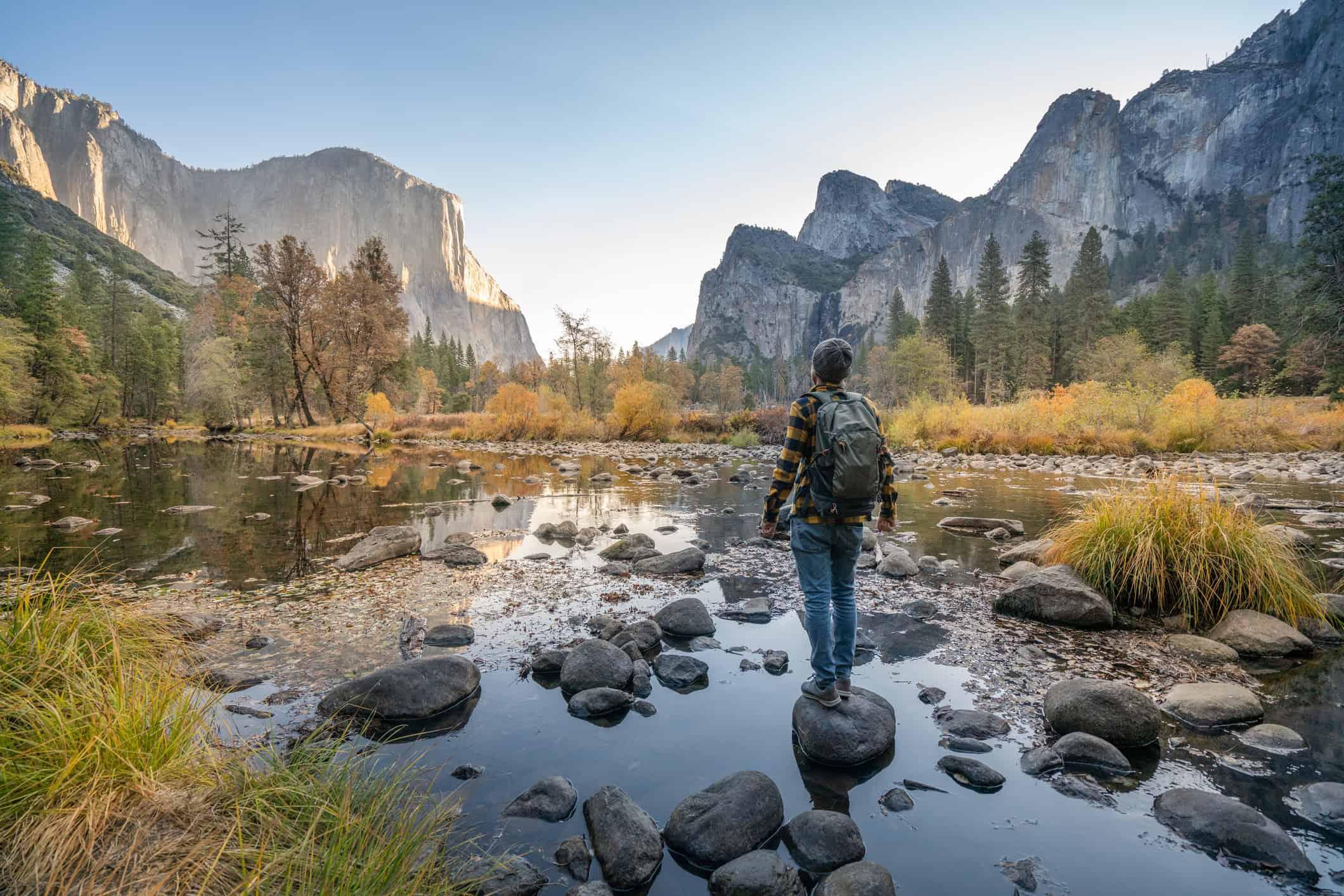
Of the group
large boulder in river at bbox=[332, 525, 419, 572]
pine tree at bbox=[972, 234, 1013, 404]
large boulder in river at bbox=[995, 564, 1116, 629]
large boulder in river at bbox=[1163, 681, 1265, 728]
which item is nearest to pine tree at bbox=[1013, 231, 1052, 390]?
pine tree at bbox=[972, 234, 1013, 404]

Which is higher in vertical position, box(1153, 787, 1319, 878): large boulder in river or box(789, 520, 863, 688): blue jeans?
box(789, 520, 863, 688): blue jeans

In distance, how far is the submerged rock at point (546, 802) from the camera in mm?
3074

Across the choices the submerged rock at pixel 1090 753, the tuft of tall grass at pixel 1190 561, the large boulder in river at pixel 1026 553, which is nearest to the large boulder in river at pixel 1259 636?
the tuft of tall grass at pixel 1190 561

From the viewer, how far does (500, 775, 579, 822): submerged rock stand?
3.07 metres

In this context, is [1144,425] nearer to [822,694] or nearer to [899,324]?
[822,694]

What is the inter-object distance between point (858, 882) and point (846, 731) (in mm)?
1272

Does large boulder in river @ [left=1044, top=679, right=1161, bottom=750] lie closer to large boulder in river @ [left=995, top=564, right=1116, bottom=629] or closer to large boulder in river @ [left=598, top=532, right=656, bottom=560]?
large boulder in river @ [left=995, top=564, right=1116, bottom=629]

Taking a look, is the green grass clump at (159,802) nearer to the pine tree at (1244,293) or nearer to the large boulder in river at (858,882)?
the large boulder in river at (858,882)

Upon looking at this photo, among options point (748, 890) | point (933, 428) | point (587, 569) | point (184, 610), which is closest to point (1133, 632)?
point (748, 890)

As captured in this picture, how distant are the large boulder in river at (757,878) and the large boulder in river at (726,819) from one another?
0.46 feet

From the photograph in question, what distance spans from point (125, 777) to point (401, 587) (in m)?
5.02

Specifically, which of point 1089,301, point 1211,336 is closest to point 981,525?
point 1089,301

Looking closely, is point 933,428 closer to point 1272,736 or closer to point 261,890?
point 1272,736

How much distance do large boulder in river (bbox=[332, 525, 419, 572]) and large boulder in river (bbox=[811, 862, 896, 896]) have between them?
24.0ft
